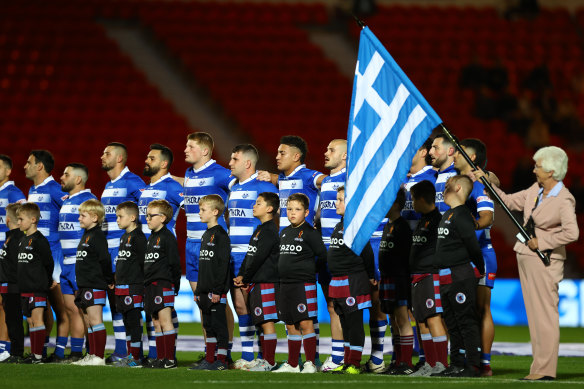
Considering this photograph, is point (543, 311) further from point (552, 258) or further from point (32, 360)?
point (32, 360)

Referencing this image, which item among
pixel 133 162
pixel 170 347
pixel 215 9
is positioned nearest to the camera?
pixel 170 347

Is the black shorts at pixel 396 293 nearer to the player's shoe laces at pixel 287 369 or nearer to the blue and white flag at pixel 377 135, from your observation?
the player's shoe laces at pixel 287 369

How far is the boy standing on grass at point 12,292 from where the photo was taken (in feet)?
31.9

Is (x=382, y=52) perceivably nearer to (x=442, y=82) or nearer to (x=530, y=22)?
(x=442, y=82)

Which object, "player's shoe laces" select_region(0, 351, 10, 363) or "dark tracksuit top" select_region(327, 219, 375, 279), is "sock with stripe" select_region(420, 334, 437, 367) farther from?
"player's shoe laces" select_region(0, 351, 10, 363)

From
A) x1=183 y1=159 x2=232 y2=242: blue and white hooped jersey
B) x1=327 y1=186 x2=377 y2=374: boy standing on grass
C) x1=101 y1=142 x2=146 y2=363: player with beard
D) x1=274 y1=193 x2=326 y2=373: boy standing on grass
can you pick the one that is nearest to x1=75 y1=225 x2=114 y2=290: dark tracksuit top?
x1=101 y1=142 x2=146 y2=363: player with beard

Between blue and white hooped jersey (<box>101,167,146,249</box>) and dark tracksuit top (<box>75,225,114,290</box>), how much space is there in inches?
18.8

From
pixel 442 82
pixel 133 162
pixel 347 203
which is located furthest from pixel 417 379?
pixel 442 82

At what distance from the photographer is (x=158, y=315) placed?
8953 millimetres

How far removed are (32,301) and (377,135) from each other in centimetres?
410

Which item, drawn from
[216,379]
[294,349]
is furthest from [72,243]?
[216,379]

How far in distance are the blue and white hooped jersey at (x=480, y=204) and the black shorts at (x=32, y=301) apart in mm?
4209

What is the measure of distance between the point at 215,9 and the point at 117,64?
9.12ft

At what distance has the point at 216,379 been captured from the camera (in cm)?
757
